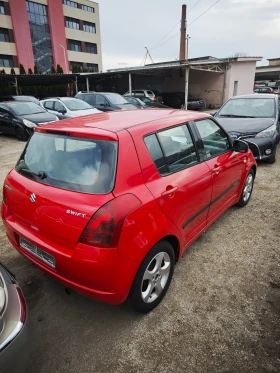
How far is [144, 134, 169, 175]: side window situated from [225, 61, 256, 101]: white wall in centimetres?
2184

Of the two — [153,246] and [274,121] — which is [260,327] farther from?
[274,121]

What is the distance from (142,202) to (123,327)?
42.4 inches

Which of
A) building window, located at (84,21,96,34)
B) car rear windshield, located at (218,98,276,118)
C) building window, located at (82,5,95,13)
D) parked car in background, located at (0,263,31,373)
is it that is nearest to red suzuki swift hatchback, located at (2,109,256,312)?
parked car in background, located at (0,263,31,373)

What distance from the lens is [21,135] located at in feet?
31.6

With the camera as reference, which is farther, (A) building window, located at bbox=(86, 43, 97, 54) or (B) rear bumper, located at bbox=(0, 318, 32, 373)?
(A) building window, located at bbox=(86, 43, 97, 54)

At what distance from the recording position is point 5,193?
8.00 ft

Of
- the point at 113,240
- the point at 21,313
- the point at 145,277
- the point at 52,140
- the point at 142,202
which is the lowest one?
the point at 145,277

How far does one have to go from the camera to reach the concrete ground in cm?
184

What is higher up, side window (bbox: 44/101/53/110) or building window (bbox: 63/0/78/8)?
building window (bbox: 63/0/78/8)

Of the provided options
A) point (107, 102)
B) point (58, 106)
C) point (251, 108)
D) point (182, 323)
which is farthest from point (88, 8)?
point (182, 323)

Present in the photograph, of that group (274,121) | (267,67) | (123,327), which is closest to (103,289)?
(123,327)

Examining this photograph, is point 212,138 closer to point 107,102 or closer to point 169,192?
point 169,192

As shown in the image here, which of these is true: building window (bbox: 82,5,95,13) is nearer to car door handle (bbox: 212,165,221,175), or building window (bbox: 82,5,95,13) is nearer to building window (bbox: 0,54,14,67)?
building window (bbox: 0,54,14,67)

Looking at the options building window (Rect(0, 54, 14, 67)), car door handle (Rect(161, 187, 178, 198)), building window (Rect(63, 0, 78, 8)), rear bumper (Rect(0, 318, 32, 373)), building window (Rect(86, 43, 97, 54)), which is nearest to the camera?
rear bumper (Rect(0, 318, 32, 373))
